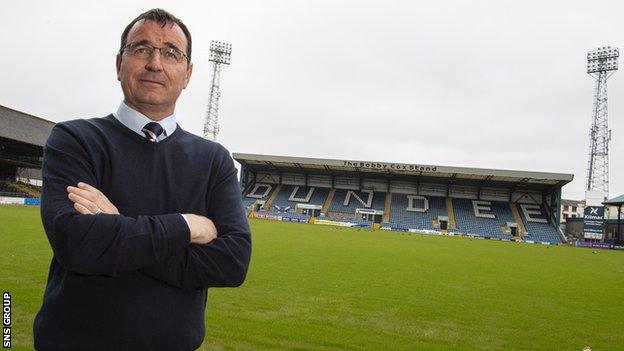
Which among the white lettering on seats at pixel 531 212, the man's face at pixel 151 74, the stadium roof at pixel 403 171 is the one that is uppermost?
the stadium roof at pixel 403 171

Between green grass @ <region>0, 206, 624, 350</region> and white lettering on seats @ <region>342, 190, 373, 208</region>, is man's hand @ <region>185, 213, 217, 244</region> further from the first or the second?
white lettering on seats @ <region>342, 190, 373, 208</region>

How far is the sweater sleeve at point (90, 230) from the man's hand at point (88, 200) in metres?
0.04

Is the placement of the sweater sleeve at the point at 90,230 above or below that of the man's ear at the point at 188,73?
below

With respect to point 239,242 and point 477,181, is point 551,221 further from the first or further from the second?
point 239,242

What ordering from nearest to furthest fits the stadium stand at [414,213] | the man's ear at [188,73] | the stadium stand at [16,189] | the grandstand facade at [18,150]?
1. the man's ear at [188,73]
2. the stadium stand at [16,189]
3. the grandstand facade at [18,150]
4. the stadium stand at [414,213]

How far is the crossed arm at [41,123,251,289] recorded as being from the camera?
183 cm

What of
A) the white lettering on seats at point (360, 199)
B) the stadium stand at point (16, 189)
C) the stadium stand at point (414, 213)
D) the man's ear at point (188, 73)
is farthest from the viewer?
the white lettering on seats at point (360, 199)

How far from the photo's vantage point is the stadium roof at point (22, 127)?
41.3 m

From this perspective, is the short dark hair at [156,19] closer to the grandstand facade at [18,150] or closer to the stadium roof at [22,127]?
the grandstand facade at [18,150]

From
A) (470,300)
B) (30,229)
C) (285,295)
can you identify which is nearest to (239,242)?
(285,295)

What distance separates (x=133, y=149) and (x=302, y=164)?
180ft

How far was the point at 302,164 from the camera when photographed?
56906 mm

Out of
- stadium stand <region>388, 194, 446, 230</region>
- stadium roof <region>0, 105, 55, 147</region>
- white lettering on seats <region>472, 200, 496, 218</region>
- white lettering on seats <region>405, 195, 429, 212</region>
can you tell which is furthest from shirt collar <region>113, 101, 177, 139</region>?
white lettering on seats <region>472, 200, 496, 218</region>

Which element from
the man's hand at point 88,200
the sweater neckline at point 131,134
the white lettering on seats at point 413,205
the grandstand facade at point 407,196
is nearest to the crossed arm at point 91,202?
the man's hand at point 88,200
